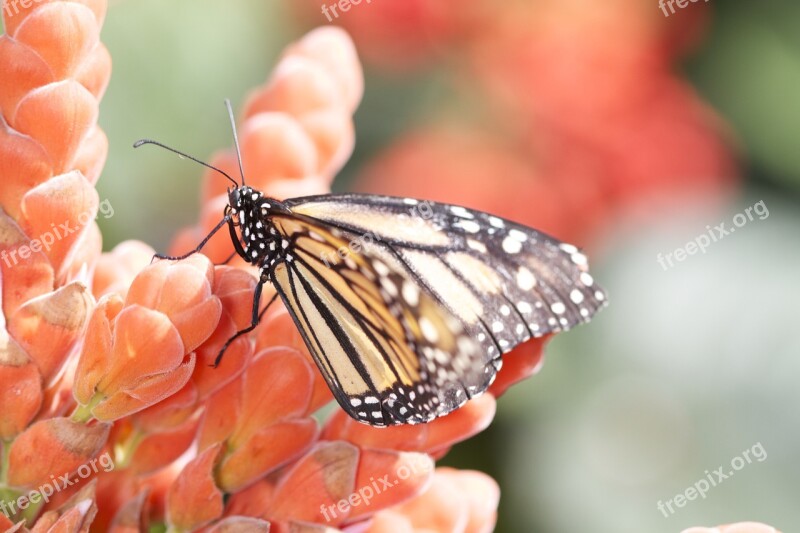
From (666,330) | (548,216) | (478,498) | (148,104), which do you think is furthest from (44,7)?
(666,330)

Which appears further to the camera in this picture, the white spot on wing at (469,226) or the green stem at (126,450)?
the white spot on wing at (469,226)

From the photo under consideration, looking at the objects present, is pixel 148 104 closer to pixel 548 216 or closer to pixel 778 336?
pixel 548 216

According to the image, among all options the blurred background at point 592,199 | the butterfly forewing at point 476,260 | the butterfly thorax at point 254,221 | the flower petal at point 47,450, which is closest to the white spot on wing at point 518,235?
the butterfly forewing at point 476,260

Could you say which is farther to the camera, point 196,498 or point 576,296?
point 576,296

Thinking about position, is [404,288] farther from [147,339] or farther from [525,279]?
[147,339]

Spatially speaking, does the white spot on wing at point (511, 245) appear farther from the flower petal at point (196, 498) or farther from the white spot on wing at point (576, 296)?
the flower petal at point (196, 498)

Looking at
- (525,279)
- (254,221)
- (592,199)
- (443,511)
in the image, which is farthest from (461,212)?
(592,199)

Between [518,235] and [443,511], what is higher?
[518,235]
